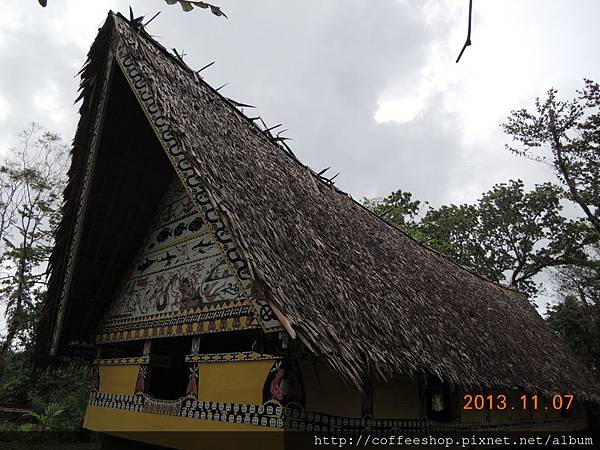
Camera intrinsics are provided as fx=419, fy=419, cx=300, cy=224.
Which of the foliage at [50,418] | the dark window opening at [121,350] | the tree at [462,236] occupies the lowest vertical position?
the foliage at [50,418]

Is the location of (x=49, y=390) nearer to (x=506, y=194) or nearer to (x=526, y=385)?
(x=526, y=385)

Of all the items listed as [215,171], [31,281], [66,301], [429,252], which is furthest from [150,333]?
[31,281]

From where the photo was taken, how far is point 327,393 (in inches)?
139

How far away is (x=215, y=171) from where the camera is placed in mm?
3502

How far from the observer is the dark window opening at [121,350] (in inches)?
210

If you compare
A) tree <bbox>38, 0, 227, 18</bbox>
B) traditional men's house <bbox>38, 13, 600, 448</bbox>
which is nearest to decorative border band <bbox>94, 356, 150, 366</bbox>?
traditional men's house <bbox>38, 13, 600, 448</bbox>

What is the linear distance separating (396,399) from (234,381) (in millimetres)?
1873

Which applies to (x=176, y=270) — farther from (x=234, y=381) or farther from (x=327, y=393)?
(x=327, y=393)

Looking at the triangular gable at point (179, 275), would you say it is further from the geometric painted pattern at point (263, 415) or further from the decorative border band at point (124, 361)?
the geometric painted pattern at point (263, 415)

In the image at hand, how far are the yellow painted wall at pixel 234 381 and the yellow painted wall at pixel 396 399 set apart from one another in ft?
4.40

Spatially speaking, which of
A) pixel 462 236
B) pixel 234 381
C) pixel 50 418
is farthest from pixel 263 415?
pixel 462 236

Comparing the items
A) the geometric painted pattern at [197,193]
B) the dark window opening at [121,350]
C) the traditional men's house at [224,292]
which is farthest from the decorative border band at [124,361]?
the geometric painted pattern at [197,193]

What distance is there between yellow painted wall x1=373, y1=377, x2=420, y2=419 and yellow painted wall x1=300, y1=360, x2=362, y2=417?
36cm

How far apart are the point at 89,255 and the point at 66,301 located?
1.95 ft
